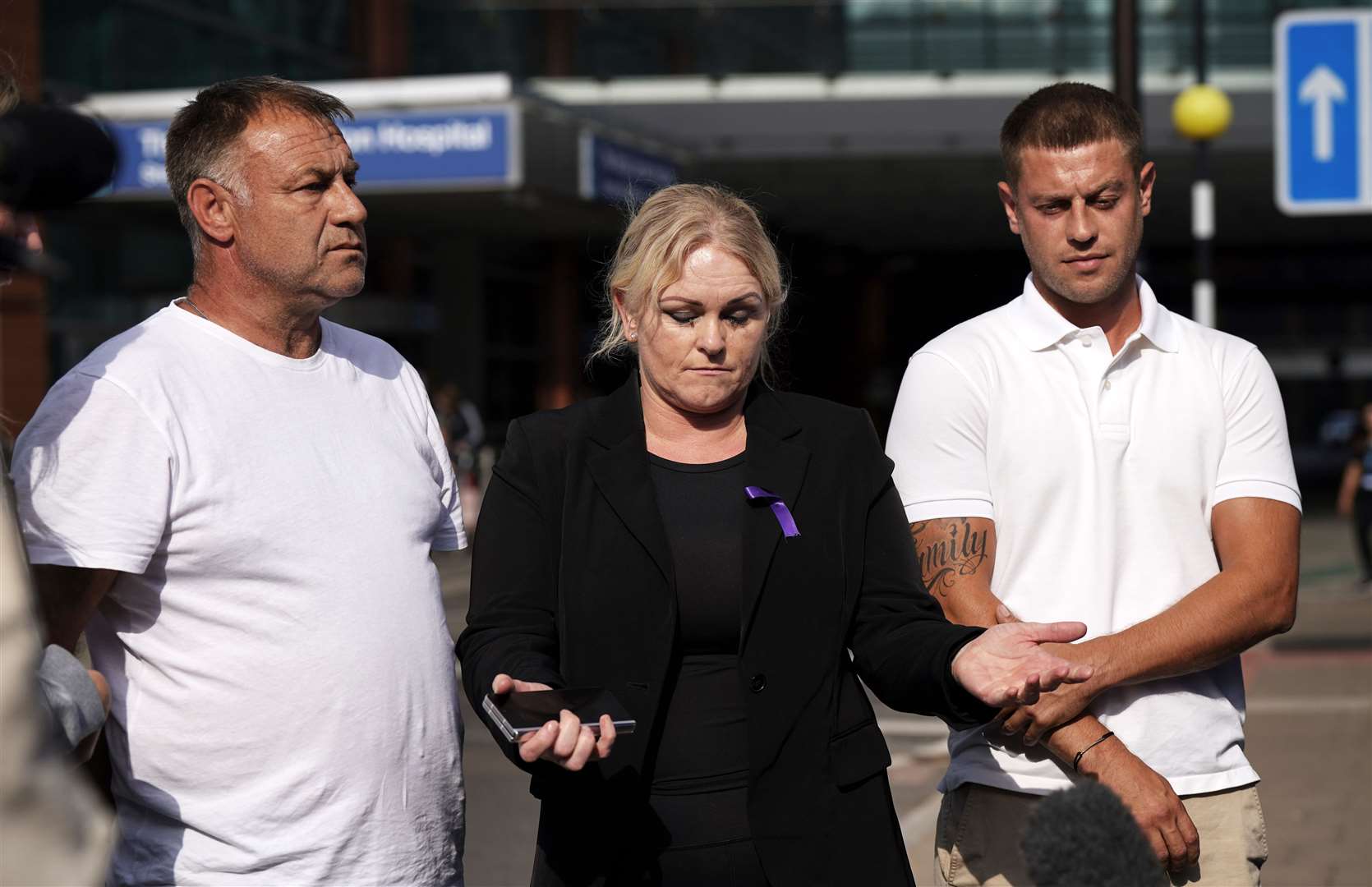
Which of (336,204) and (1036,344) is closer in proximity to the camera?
(336,204)

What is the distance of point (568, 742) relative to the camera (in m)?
2.44

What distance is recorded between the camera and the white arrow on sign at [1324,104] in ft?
31.4

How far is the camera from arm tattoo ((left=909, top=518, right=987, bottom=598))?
3111 mm

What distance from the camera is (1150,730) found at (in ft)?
10.1

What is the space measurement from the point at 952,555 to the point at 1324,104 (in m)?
7.49

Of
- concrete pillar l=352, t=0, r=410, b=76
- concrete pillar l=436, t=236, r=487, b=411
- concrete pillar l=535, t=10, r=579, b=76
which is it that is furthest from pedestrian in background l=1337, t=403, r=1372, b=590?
concrete pillar l=352, t=0, r=410, b=76

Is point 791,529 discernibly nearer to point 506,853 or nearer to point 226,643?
point 226,643

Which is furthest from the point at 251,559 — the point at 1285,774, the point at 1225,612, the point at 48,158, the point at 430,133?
the point at 430,133

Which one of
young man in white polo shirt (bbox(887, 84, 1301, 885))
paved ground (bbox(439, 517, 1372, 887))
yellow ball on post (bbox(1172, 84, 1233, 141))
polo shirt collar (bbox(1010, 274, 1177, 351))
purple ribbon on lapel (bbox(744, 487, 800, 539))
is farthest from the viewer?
yellow ball on post (bbox(1172, 84, 1233, 141))

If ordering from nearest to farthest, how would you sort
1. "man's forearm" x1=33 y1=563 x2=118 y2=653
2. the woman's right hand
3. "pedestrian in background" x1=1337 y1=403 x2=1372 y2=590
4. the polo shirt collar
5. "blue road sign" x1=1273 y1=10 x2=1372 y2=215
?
1. the woman's right hand
2. "man's forearm" x1=33 y1=563 x2=118 y2=653
3. the polo shirt collar
4. "blue road sign" x1=1273 y1=10 x2=1372 y2=215
5. "pedestrian in background" x1=1337 y1=403 x2=1372 y2=590

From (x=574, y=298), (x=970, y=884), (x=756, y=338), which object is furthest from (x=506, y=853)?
(x=574, y=298)

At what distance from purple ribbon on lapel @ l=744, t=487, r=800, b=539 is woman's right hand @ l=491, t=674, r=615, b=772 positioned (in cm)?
58

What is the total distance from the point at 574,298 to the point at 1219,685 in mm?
26260

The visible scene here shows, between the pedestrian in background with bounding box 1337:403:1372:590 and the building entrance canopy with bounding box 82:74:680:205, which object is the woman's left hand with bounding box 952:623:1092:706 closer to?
the pedestrian in background with bounding box 1337:403:1372:590
